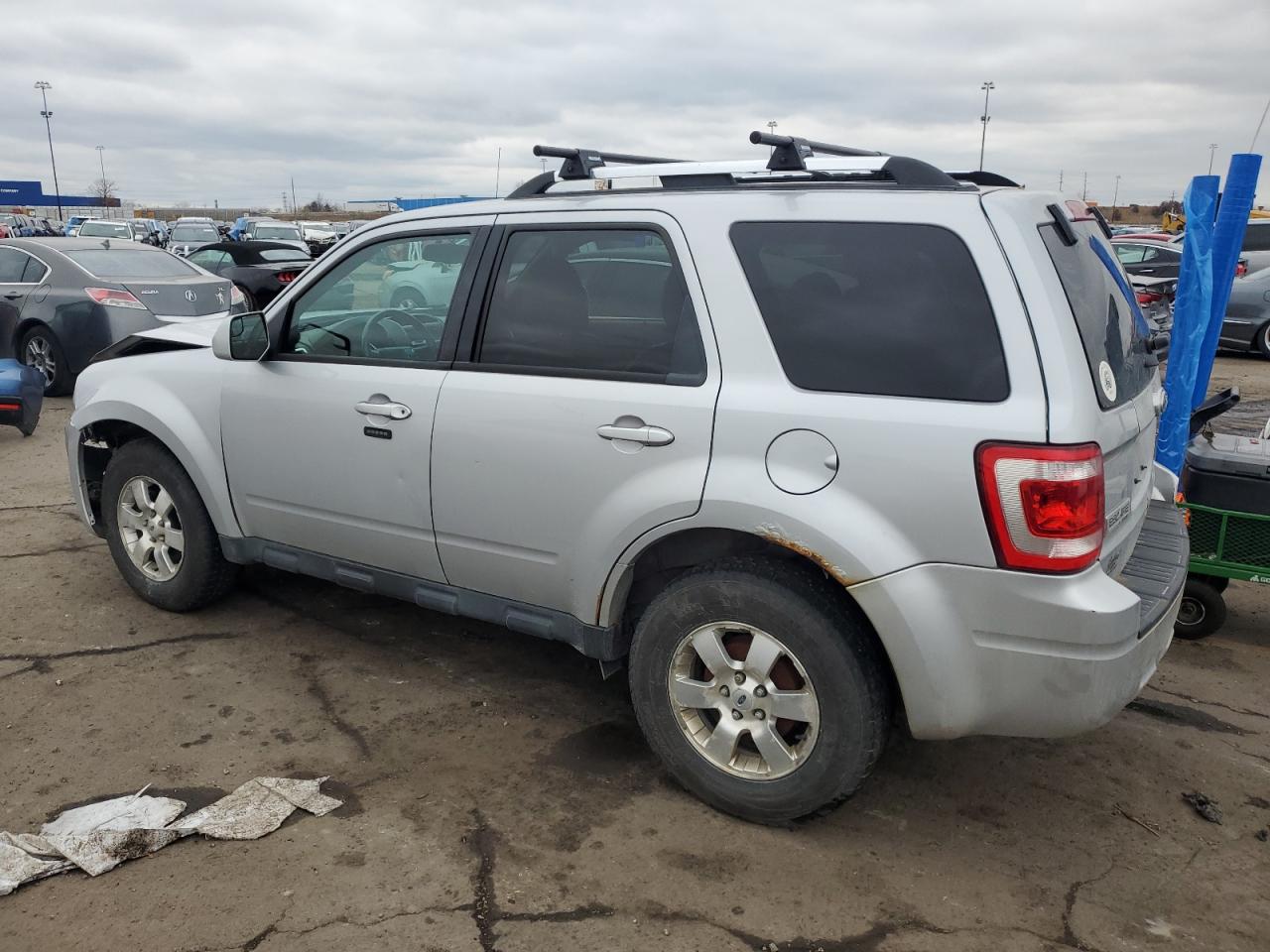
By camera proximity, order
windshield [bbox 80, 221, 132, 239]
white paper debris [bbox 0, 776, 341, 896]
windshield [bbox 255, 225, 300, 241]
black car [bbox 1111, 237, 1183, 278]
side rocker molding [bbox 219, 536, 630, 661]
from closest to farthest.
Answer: white paper debris [bbox 0, 776, 341, 896]
side rocker molding [bbox 219, 536, 630, 661]
black car [bbox 1111, 237, 1183, 278]
windshield [bbox 255, 225, 300, 241]
windshield [bbox 80, 221, 132, 239]

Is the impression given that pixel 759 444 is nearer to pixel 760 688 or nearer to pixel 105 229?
pixel 760 688

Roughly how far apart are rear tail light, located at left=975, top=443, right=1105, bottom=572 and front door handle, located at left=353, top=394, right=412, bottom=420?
2.05 m

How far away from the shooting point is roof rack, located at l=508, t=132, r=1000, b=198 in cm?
311

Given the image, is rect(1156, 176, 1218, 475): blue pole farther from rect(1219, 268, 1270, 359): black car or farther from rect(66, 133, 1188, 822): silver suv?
rect(1219, 268, 1270, 359): black car

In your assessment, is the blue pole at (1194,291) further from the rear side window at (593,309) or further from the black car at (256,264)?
the black car at (256,264)

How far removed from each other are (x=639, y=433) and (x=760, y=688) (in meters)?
0.86

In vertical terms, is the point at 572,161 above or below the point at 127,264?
above

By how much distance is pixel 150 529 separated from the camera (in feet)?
15.9

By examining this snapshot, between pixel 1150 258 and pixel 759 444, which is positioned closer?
pixel 759 444

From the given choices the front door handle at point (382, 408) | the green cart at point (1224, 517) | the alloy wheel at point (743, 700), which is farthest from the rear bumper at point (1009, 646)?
the green cart at point (1224, 517)

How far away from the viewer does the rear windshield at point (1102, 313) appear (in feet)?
9.38

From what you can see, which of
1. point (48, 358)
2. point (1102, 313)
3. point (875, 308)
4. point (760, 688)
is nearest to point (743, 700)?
point (760, 688)

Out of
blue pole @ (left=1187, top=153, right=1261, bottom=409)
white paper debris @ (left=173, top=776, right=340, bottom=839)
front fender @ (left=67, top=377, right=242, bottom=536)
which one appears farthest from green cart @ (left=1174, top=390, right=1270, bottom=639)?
front fender @ (left=67, top=377, right=242, bottom=536)

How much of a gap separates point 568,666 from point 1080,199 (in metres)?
2.71
